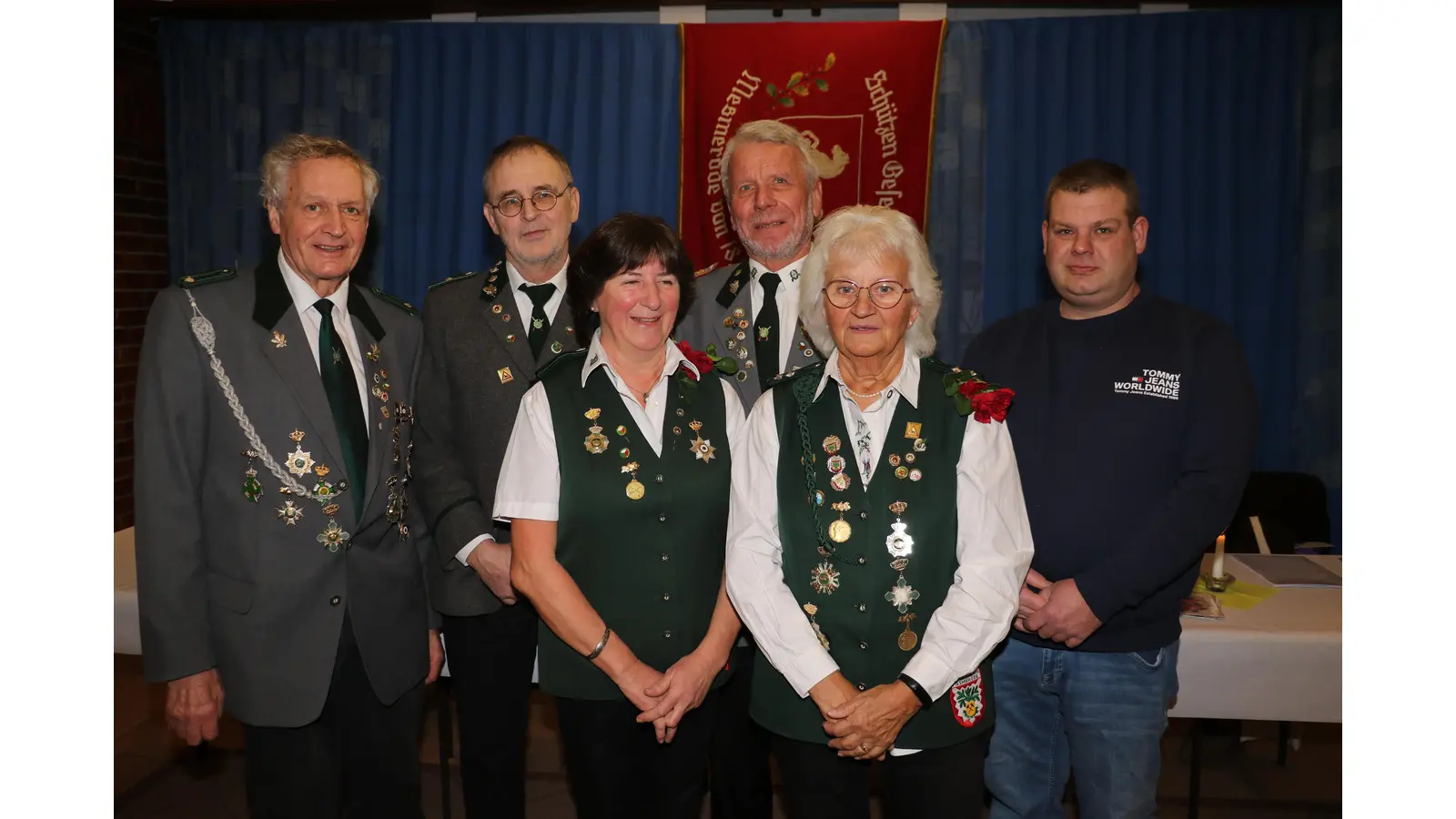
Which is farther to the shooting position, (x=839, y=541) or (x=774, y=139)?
(x=774, y=139)

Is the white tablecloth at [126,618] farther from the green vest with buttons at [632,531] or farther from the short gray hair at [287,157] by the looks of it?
the green vest with buttons at [632,531]

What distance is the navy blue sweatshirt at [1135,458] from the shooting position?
2.17 meters

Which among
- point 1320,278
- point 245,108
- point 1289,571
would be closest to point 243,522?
point 1289,571

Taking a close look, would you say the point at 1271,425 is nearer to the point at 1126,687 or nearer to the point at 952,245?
the point at 952,245

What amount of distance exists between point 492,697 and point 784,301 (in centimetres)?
123

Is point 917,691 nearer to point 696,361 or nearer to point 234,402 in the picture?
point 696,361

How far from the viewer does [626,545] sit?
199cm

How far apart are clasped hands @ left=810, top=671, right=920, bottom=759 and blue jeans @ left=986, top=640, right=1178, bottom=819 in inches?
18.7

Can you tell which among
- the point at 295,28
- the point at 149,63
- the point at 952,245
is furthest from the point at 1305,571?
the point at 149,63

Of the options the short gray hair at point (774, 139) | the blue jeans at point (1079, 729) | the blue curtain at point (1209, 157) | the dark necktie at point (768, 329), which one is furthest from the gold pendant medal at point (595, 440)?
the blue curtain at point (1209, 157)

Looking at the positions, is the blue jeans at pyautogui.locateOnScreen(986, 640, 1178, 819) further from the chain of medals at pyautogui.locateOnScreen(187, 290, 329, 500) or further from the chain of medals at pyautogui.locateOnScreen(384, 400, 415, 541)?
the chain of medals at pyautogui.locateOnScreen(187, 290, 329, 500)

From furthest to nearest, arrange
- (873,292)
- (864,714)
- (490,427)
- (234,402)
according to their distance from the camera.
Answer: (490,427), (234,402), (873,292), (864,714)

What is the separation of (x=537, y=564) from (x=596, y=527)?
133 mm

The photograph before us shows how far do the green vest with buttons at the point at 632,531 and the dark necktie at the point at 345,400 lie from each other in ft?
1.53
